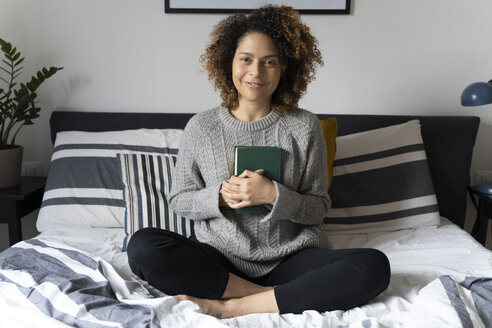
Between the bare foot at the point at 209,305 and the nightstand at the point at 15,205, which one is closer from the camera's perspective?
the bare foot at the point at 209,305

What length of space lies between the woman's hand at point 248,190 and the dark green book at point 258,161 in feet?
0.08

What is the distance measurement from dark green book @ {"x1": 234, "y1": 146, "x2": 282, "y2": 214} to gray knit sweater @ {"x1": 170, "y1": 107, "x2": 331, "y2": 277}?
0.04 meters

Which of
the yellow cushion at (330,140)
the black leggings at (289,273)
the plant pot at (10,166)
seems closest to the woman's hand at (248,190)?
the black leggings at (289,273)

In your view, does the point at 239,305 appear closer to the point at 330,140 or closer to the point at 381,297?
the point at 381,297

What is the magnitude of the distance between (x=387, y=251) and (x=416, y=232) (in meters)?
0.24

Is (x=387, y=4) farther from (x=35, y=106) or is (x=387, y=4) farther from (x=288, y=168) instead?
(x=35, y=106)

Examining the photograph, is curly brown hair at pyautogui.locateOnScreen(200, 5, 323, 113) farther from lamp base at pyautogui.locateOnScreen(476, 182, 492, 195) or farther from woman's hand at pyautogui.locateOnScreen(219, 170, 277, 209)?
lamp base at pyautogui.locateOnScreen(476, 182, 492, 195)

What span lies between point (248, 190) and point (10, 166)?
4.01 ft

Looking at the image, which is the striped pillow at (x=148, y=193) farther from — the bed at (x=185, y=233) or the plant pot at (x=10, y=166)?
the plant pot at (x=10, y=166)

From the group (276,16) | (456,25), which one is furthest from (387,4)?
(276,16)

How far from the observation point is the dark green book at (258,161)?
4.56ft

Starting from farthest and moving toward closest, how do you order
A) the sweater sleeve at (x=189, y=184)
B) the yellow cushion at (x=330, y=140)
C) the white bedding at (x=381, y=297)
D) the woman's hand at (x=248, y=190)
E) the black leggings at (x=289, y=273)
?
the yellow cushion at (x=330, y=140)
the sweater sleeve at (x=189, y=184)
the woman's hand at (x=248, y=190)
the black leggings at (x=289, y=273)
the white bedding at (x=381, y=297)

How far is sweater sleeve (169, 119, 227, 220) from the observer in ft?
4.77

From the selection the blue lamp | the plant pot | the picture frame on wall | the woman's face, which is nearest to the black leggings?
the woman's face
